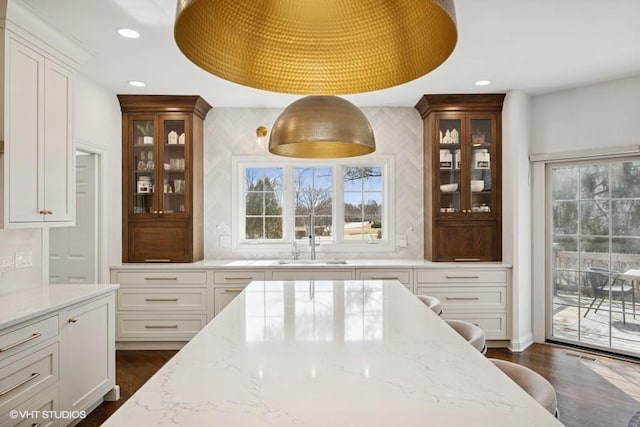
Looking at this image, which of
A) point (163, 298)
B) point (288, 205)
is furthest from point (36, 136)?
point (288, 205)

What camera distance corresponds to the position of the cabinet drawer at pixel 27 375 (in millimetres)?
1841

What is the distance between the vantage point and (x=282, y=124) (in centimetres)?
176

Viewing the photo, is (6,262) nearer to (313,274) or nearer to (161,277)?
(161,277)

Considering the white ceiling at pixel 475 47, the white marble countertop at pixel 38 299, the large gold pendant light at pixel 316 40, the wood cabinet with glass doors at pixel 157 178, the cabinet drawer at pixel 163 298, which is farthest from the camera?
the wood cabinet with glass doors at pixel 157 178

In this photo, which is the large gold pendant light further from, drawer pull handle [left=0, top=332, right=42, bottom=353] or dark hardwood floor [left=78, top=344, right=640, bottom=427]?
dark hardwood floor [left=78, top=344, right=640, bottom=427]

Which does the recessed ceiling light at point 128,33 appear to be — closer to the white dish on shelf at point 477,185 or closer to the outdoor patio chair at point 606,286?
the white dish on shelf at point 477,185

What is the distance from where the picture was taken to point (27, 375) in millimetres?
1986

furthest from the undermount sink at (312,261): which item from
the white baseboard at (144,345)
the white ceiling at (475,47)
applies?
the white ceiling at (475,47)

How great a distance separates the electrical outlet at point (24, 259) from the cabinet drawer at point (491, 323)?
3.55 meters

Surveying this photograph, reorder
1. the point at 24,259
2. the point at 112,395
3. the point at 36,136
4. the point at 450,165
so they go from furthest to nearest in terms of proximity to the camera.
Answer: the point at 450,165 → the point at 112,395 → the point at 24,259 → the point at 36,136

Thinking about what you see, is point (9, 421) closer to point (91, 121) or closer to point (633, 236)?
point (91, 121)

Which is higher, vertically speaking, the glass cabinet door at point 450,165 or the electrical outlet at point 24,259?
the glass cabinet door at point 450,165

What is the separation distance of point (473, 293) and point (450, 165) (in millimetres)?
1373

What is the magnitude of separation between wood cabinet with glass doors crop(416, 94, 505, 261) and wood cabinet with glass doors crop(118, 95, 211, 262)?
2577mm
